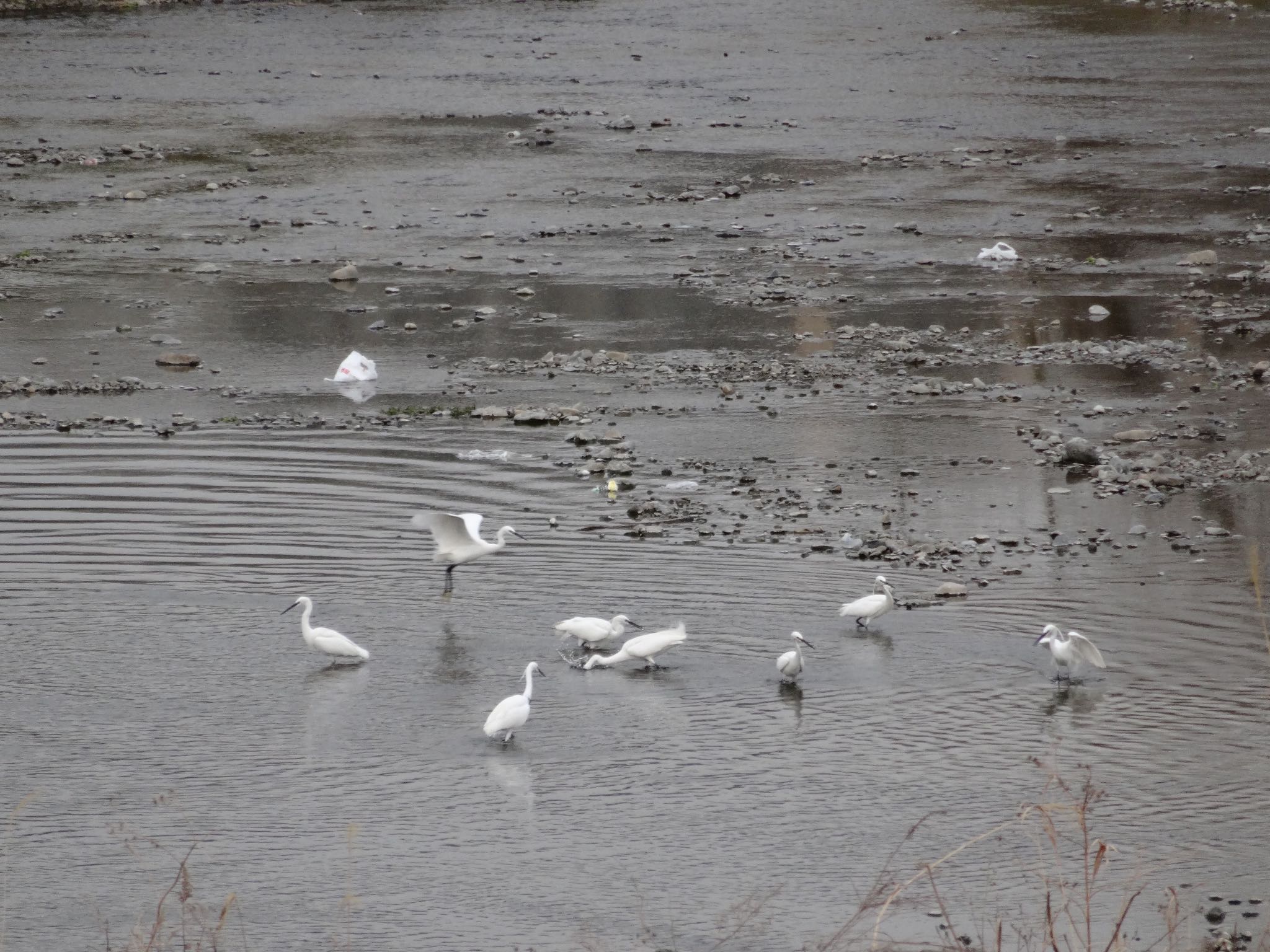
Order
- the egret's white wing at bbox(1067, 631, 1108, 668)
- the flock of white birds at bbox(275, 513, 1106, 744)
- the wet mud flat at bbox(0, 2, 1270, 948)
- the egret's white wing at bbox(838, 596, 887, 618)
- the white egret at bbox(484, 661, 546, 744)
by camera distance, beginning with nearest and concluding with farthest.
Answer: the wet mud flat at bbox(0, 2, 1270, 948) < the white egret at bbox(484, 661, 546, 744) < the flock of white birds at bbox(275, 513, 1106, 744) < the egret's white wing at bbox(1067, 631, 1108, 668) < the egret's white wing at bbox(838, 596, 887, 618)

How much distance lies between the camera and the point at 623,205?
73.4ft

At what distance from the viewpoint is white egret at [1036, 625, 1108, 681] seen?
9539 millimetres

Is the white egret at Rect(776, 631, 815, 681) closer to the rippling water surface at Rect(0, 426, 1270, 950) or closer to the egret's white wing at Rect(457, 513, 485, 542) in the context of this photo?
the rippling water surface at Rect(0, 426, 1270, 950)

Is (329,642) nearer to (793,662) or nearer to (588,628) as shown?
(588,628)

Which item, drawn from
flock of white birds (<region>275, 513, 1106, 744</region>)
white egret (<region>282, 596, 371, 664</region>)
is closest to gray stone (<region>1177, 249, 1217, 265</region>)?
flock of white birds (<region>275, 513, 1106, 744</region>)

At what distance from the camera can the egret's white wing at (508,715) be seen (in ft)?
29.2

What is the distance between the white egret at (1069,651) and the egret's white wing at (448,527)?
11.6ft

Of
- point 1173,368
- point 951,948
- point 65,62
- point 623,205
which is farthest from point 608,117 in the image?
point 951,948

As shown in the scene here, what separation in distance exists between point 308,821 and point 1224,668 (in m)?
5.05

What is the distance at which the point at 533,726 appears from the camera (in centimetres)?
934

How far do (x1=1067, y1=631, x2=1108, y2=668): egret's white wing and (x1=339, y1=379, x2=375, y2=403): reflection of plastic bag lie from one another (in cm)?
763

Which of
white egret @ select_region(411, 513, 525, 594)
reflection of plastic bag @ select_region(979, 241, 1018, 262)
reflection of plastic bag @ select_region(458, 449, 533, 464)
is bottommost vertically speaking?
white egret @ select_region(411, 513, 525, 594)

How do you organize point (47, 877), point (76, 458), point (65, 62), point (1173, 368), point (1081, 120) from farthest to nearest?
point (65, 62) < point (1081, 120) < point (1173, 368) < point (76, 458) < point (47, 877)

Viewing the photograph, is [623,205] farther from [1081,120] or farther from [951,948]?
[951,948]
